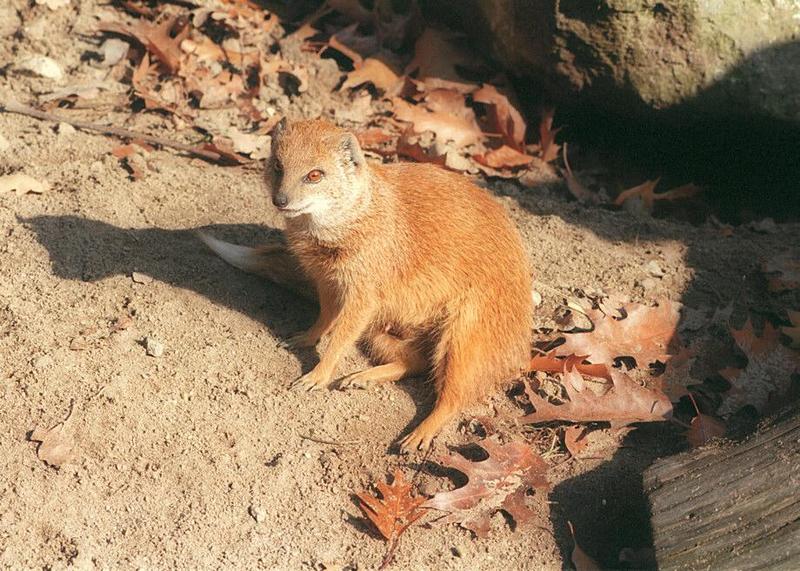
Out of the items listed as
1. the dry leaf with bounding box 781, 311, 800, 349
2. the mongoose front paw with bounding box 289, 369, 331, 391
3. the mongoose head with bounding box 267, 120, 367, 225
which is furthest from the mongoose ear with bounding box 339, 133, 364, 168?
the dry leaf with bounding box 781, 311, 800, 349

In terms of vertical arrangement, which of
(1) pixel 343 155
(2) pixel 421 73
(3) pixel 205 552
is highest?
(1) pixel 343 155

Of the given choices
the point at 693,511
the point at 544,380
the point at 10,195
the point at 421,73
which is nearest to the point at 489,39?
the point at 421,73

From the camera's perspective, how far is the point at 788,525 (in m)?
3.38

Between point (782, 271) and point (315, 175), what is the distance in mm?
2606

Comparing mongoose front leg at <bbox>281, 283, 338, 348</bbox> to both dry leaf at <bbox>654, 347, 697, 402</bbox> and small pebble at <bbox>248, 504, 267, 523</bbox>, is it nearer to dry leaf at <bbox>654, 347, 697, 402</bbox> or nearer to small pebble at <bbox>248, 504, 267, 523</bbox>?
small pebble at <bbox>248, 504, 267, 523</bbox>

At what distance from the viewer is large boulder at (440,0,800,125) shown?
550 centimetres

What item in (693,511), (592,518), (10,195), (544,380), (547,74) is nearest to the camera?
(693,511)

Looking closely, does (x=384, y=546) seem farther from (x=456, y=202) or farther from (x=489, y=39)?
(x=489, y=39)

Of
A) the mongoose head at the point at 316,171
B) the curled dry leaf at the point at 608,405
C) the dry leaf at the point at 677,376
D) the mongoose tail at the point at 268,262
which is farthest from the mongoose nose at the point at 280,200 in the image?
the dry leaf at the point at 677,376

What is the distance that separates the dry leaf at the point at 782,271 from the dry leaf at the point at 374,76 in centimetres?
262

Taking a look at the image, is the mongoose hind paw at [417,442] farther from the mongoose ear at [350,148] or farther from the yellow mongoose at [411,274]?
the mongoose ear at [350,148]

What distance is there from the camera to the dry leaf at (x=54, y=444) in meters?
3.83

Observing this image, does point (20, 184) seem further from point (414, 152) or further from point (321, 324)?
point (414, 152)

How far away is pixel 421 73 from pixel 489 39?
49cm
